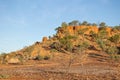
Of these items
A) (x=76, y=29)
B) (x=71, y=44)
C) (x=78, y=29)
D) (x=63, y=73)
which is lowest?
(x=63, y=73)

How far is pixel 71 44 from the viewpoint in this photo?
52625mm

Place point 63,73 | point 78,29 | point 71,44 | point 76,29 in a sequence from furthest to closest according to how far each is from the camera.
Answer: point 76,29, point 78,29, point 71,44, point 63,73

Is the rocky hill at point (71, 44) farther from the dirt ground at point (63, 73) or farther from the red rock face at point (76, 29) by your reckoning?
the dirt ground at point (63, 73)

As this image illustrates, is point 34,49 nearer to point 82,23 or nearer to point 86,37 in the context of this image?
point 86,37

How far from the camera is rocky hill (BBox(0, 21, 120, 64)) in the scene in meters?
48.3

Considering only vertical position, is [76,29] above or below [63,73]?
above

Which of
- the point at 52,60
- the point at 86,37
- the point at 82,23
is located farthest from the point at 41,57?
the point at 82,23

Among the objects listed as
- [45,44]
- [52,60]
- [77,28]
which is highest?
[77,28]

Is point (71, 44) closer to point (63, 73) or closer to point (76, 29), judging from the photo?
point (76, 29)

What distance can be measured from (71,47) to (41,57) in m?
8.25

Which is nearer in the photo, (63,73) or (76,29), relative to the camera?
(63,73)

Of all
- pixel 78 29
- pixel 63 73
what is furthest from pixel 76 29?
pixel 63 73

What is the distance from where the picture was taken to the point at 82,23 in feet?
242

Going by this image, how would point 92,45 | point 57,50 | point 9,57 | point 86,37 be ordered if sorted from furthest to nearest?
point 86,37
point 92,45
point 57,50
point 9,57
